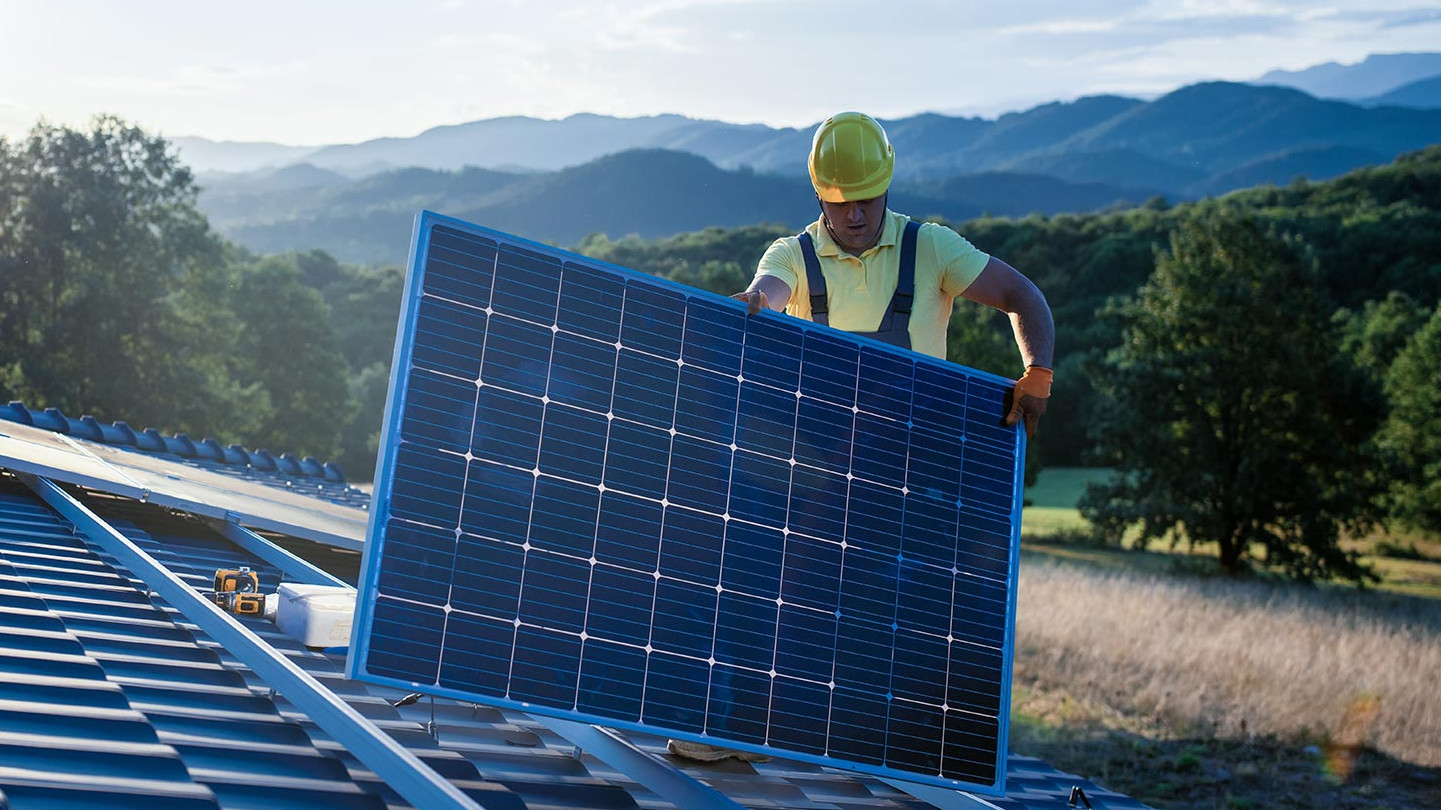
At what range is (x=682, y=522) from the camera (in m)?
4.94

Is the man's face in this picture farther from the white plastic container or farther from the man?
the white plastic container

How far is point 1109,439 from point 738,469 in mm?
43285

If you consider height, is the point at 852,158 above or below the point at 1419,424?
below

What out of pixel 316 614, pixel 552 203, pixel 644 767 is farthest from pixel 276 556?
pixel 552 203

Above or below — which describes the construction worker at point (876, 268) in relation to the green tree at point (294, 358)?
below

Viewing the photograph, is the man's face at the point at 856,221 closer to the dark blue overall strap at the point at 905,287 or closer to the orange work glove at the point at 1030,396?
the dark blue overall strap at the point at 905,287

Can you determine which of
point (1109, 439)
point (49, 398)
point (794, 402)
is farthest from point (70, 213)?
point (794, 402)

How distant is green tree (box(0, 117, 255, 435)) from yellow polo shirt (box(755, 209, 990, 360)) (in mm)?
54201

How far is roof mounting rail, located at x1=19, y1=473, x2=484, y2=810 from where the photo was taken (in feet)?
11.9

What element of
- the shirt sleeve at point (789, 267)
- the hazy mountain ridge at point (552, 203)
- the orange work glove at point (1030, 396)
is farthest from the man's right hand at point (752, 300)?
the hazy mountain ridge at point (552, 203)

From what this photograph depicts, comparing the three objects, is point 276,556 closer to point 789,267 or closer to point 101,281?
point 789,267

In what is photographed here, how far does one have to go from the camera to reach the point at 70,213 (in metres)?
56.3

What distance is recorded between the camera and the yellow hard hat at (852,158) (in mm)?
6109

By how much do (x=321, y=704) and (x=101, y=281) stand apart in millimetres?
57111
